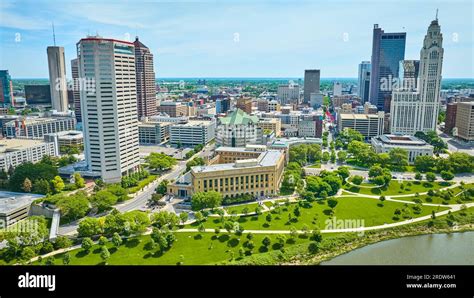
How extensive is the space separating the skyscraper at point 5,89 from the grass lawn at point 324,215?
67.2m

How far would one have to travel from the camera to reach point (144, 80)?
179 feet

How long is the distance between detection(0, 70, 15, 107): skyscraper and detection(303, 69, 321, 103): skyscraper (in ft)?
215

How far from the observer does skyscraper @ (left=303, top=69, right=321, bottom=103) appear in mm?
82312

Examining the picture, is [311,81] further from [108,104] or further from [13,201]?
[13,201]

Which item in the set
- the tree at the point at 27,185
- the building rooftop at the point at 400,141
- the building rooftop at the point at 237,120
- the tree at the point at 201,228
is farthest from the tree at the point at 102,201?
the building rooftop at the point at 400,141

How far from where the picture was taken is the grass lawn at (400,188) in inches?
1024

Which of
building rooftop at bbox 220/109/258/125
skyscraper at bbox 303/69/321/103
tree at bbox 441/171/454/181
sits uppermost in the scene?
skyscraper at bbox 303/69/321/103

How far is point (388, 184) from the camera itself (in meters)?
27.3

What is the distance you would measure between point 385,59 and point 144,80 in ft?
162

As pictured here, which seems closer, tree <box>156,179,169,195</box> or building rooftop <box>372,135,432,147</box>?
tree <box>156,179,169,195</box>

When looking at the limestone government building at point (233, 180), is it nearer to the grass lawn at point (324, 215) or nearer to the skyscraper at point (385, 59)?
the grass lawn at point (324, 215)

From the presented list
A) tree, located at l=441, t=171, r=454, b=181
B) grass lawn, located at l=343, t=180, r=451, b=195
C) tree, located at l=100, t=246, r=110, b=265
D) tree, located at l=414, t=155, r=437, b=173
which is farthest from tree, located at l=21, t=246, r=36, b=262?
tree, located at l=414, t=155, r=437, b=173

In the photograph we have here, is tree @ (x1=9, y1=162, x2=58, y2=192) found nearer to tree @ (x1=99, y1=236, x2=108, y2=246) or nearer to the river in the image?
tree @ (x1=99, y1=236, x2=108, y2=246)

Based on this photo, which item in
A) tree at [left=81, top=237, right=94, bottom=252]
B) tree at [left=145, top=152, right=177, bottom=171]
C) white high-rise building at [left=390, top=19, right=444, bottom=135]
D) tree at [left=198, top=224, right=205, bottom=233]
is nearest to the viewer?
tree at [left=81, top=237, right=94, bottom=252]
